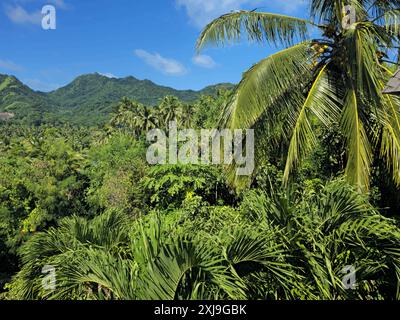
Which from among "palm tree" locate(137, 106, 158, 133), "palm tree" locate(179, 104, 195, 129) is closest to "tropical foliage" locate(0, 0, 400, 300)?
"palm tree" locate(179, 104, 195, 129)

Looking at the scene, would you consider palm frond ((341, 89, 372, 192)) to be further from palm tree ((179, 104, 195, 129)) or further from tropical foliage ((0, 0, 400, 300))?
palm tree ((179, 104, 195, 129))

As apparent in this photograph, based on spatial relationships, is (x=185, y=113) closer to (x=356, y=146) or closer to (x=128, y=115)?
(x=128, y=115)

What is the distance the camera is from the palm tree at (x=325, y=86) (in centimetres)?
528

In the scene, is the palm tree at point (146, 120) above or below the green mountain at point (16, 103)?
below

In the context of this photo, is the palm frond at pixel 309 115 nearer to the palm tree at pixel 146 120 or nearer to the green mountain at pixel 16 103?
the palm tree at pixel 146 120

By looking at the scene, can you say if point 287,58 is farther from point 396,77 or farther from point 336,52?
point 396,77

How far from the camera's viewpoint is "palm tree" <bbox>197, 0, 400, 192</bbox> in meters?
5.28

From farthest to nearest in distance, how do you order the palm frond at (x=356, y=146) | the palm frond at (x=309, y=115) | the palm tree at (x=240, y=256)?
the palm frond at (x=309, y=115) → the palm frond at (x=356, y=146) → the palm tree at (x=240, y=256)

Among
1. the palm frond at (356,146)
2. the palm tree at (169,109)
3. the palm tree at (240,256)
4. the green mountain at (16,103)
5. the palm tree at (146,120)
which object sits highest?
the green mountain at (16,103)

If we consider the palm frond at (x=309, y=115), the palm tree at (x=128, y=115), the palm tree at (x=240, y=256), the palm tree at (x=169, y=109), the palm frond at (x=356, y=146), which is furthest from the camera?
the palm tree at (x=128, y=115)

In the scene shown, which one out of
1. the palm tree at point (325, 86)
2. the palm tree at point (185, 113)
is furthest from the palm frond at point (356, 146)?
the palm tree at point (185, 113)

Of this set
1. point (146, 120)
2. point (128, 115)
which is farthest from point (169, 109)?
point (128, 115)

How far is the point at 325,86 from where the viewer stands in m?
6.12
